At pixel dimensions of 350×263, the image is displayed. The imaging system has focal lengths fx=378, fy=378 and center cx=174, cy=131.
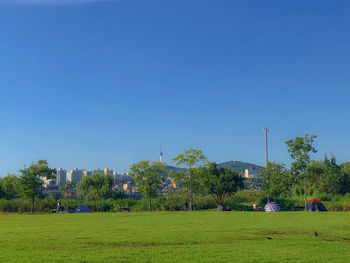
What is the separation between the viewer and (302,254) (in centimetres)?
1187

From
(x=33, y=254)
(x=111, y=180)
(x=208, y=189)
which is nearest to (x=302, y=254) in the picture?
(x=33, y=254)

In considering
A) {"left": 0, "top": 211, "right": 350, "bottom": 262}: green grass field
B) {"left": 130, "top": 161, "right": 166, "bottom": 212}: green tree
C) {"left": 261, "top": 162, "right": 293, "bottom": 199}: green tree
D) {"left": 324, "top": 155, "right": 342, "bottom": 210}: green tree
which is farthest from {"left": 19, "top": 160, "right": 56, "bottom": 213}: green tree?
{"left": 324, "top": 155, "right": 342, "bottom": 210}: green tree

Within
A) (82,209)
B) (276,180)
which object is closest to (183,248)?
(82,209)

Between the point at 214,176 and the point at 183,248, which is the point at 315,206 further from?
the point at 183,248

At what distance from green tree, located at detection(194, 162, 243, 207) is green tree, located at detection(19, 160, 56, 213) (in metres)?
20.6

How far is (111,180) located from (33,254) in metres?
83.4

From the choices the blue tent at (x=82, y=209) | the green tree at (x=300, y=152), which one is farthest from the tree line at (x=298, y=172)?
the blue tent at (x=82, y=209)

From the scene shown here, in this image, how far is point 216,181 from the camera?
176ft

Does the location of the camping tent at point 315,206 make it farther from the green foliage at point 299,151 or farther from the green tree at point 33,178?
the green tree at point 33,178

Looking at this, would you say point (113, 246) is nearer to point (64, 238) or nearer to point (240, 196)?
point (64, 238)

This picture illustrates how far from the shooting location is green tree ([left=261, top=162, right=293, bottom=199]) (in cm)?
5041

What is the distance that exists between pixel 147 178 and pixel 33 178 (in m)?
15.6

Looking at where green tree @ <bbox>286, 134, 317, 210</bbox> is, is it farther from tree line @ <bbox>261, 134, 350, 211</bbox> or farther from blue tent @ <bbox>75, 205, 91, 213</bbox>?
blue tent @ <bbox>75, 205, 91, 213</bbox>

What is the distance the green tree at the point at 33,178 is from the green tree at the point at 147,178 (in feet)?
39.3
